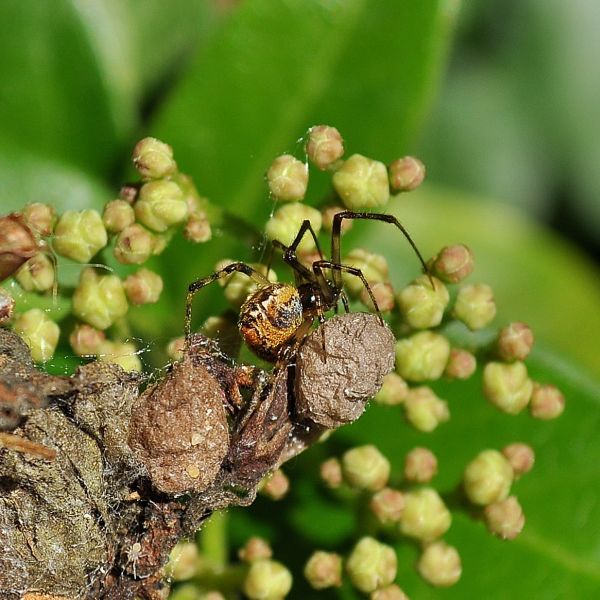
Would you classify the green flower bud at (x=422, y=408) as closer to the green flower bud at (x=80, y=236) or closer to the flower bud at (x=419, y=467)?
the flower bud at (x=419, y=467)

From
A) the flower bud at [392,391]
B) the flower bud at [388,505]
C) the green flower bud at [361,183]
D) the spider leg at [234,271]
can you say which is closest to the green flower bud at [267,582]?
the flower bud at [388,505]

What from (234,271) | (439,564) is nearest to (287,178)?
(234,271)

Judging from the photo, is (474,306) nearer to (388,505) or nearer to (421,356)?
(421,356)

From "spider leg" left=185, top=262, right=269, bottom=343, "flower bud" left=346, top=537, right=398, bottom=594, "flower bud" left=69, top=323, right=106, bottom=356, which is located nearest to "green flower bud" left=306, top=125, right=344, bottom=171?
"spider leg" left=185, top=262, right=269, bottom=343

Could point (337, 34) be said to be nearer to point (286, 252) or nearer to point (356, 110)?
point (356, 110)

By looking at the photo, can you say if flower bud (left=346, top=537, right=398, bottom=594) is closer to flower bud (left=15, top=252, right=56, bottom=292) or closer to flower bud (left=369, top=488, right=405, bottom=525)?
flower bud (left=369, top=488, right=405, bottom=525)

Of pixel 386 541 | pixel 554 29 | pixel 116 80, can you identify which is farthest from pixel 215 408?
pixel 554 29
